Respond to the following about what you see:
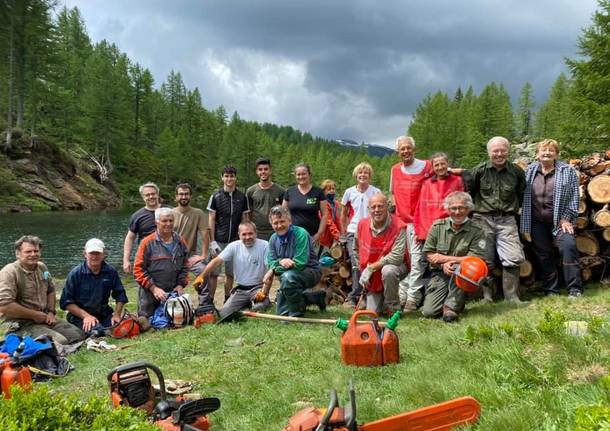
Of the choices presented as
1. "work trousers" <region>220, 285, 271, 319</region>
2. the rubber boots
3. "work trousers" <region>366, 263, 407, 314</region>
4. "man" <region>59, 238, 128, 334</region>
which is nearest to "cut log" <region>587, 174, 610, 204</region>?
the rubber boots

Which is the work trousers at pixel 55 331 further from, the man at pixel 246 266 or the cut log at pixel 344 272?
the cut log at pixel 344 272

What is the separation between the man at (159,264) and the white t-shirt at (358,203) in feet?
10.7

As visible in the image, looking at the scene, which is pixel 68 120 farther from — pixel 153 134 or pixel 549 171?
pixel 549 171

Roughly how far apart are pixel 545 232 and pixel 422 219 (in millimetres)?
1899

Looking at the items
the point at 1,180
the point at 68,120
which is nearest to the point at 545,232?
the point at 1,180

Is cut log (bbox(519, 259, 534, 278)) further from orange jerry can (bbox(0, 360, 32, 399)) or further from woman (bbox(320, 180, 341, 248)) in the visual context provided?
orange jerry can (bbox(0, 360, 32, 399))

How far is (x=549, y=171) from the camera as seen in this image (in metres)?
6.76

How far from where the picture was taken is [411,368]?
4.14 m

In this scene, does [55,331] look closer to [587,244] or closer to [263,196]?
[263,196]

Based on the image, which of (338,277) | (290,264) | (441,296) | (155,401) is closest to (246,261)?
(290,264)

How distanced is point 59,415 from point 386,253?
211 inches

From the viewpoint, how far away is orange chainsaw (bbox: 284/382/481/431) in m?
2.55

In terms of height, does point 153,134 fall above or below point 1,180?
above

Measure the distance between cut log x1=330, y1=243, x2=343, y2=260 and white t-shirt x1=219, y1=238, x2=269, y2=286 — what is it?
98.1 inches
